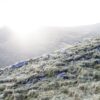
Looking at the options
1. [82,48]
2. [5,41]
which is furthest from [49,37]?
[82,48]

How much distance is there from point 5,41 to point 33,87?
477 feet

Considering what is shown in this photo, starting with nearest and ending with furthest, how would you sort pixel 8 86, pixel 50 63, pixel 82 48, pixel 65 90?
1. pixel 65 90
2. pixel 8 86
3. pixel 50 63
4. pixel 82 48

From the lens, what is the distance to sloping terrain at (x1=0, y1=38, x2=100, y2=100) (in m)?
16.3

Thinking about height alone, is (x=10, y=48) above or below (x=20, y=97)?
below

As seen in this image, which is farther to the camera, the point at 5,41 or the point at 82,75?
the point at 5,41

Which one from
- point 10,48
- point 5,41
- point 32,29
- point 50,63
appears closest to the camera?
point 50,63

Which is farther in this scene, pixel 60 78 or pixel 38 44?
pixel 38 44

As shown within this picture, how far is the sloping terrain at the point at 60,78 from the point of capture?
16.3m

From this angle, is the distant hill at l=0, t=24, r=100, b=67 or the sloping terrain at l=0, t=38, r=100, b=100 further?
the distant hill at l=0, t=24, r=100, b=67

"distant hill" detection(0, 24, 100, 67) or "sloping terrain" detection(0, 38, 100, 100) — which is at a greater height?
"sloping terrain" detection(0, 38, 100, 100)

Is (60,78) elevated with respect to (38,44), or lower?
elevated

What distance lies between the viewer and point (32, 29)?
187m

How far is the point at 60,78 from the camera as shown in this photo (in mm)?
18875

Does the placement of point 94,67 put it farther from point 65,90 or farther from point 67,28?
point 67,28
